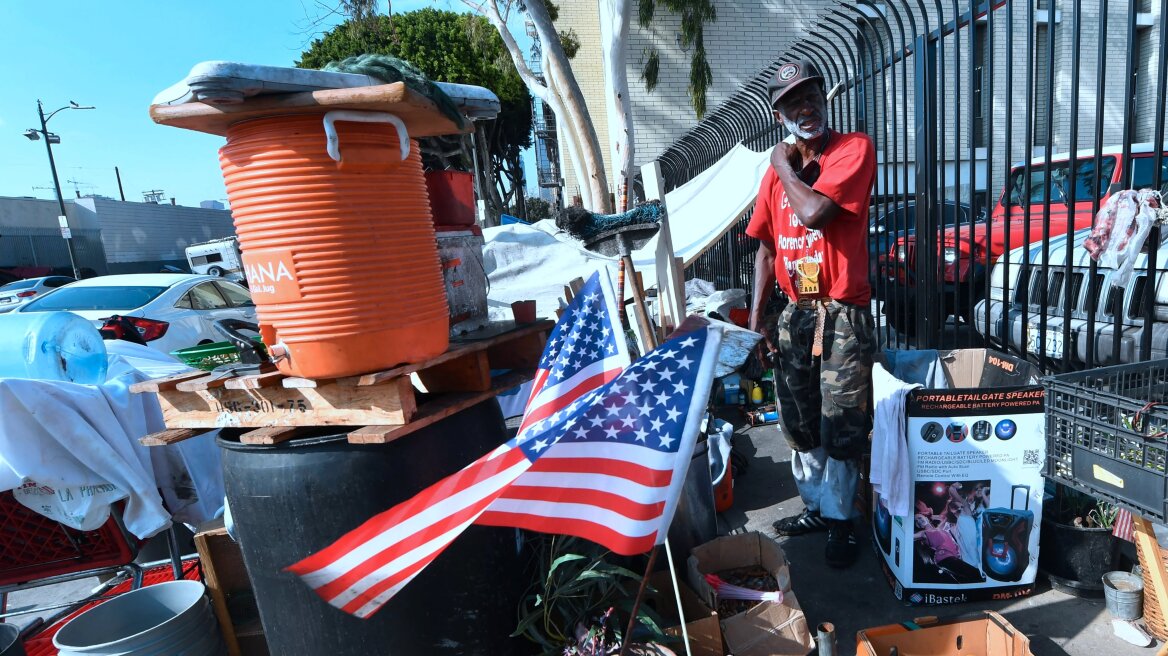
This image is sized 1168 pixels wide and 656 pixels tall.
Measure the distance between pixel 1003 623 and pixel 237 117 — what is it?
299cm

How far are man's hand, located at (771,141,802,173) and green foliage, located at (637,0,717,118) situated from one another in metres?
10.9

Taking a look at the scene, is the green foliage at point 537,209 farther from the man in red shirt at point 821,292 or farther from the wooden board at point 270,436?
the wooden board at point 270,436

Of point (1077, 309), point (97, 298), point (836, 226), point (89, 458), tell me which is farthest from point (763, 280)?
point (97, 298)

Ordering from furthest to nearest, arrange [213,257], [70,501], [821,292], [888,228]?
[213,257] → [888,228] → [821,292] → [70,501]

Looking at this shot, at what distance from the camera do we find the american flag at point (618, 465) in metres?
1.58

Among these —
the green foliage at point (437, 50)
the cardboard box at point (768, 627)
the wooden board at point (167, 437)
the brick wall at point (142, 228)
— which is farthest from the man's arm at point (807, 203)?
the brick wall at point (142, 228)

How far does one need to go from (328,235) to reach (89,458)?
6.20ft

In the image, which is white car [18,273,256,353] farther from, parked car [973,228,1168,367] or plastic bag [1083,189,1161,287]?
plastic bag [1083,189,1161,287]

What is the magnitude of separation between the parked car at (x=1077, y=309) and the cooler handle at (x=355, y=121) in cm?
274

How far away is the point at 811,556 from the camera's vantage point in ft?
10.2

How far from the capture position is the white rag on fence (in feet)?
8.30

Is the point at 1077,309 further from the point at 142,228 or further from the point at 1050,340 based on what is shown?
the point at 142,228

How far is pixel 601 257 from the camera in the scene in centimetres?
609

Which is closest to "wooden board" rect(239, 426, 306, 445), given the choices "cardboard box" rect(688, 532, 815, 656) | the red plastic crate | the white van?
the red plastic crate
